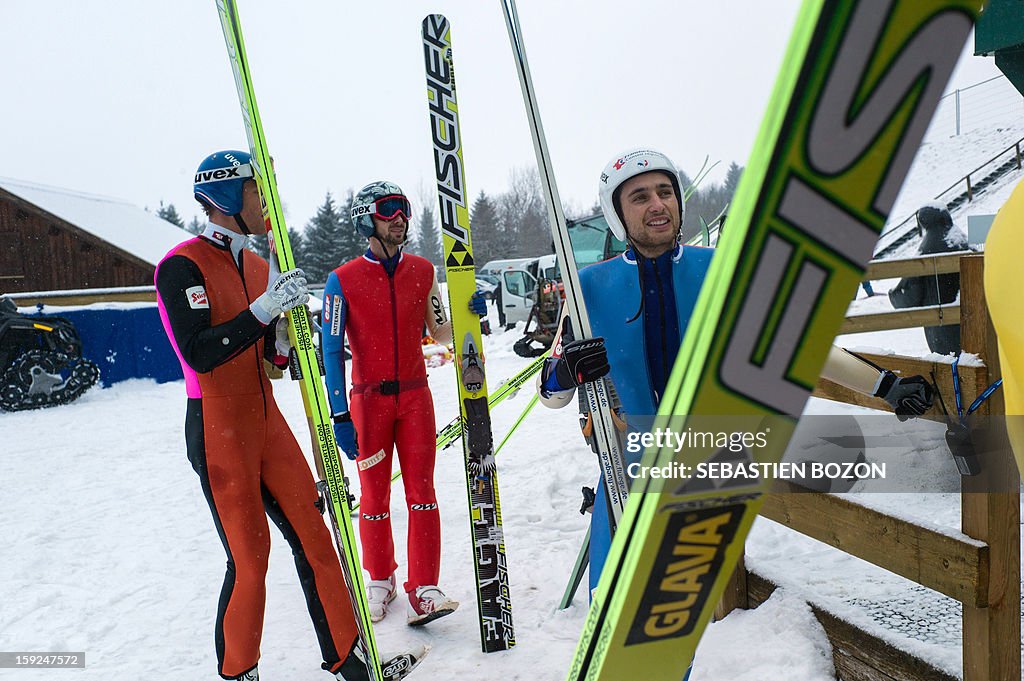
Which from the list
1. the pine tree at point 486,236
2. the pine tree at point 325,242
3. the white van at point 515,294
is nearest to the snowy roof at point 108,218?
the white van at point 515,294

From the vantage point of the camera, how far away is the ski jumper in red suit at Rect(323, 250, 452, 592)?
3.89 meters

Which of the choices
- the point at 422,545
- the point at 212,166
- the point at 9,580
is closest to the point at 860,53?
the point at 212,166

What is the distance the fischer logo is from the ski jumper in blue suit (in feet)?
4.86

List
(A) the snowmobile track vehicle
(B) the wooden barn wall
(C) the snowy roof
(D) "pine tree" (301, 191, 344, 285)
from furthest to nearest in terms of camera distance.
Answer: (D) "pine tree" (301, 191, 344, 285) → (C) the snowy roof → (B) the wooden barn wall → (A) the snowmobile track vehicle

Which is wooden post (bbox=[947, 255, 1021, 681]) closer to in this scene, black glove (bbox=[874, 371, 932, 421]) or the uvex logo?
black glove (bbox=[874, 371, 932, 421])

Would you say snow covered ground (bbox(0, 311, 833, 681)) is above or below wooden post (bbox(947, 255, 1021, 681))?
below

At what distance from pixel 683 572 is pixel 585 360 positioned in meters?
1.18

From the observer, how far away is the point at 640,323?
2.34 metres

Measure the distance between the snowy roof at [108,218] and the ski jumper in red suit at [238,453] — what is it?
18.5m

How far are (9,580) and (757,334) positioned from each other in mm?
5593

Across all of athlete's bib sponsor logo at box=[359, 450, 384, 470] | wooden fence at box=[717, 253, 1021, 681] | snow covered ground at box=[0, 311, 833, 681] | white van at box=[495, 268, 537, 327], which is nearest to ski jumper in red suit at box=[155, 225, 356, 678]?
snow covered ground at box=[0, 311, 833, 681]

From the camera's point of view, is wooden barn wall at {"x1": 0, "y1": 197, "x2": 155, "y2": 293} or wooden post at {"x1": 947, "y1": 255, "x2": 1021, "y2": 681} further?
wooden barn wall at {"x1": 0, "y1": 197, "x2": 155, "y2": 293}

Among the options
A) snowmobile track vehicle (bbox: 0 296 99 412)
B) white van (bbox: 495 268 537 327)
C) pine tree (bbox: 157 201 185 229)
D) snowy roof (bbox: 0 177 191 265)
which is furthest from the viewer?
pine tree (bbox: 157 201 185 229)

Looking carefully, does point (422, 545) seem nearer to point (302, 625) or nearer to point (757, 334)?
point (302, 625)
